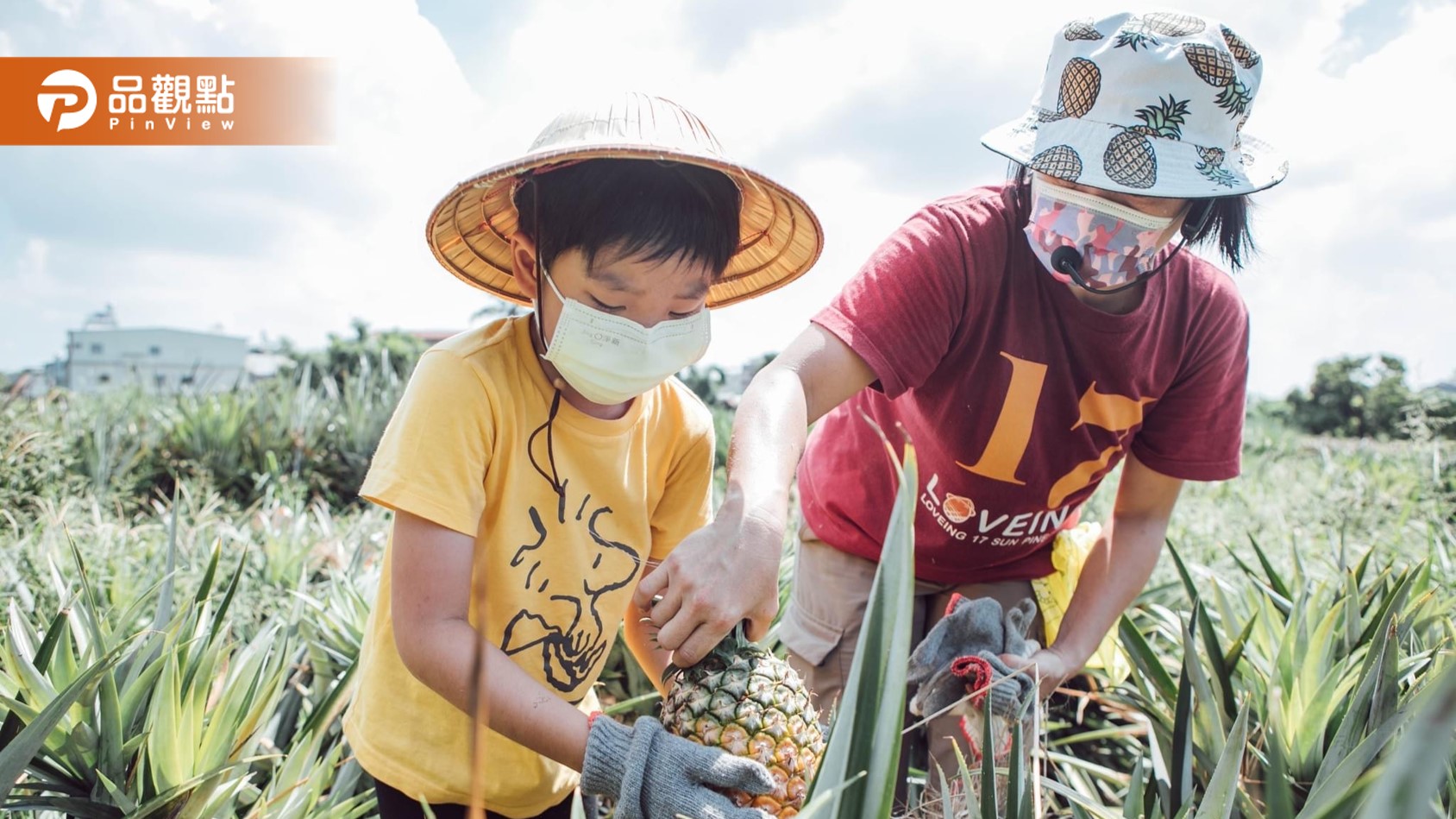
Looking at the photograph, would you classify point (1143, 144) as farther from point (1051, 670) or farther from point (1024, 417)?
point (1051, 670)

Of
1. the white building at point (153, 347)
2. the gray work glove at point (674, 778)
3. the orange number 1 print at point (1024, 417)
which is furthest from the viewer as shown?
the white building at point (153, 347)

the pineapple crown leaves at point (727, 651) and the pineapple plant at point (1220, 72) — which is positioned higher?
the pineapple plant at point (1220, 72)

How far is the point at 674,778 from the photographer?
1073mm

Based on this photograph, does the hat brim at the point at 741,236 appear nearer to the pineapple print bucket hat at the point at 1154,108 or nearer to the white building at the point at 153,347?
the pineapple print bucket hat at the point at 1154,108

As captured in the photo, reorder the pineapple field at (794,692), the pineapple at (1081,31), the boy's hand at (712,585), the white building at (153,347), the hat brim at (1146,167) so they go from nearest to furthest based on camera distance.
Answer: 1. the pineapple field at (794,692)
2. the boy's hand at (712,585)
3. the hat brim at (1146,167)
4. the pineapple at (1081,31)
5. the white building at (153,347)

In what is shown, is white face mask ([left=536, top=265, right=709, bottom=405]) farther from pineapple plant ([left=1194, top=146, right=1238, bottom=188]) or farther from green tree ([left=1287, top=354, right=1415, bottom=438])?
green tree ([left=1287, top=354, right=1415, bottom=438])

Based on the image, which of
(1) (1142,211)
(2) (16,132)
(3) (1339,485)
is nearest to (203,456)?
(2) (16,132)

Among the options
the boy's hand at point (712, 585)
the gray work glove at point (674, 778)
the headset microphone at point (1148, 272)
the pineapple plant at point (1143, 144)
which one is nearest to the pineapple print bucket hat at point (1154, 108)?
the pineapple plant at point (1143, 144)

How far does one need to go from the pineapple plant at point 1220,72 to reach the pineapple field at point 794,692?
1.04 meters

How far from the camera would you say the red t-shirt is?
179 centimetres

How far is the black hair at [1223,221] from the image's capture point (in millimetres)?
1855

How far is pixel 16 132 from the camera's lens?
5.20 meters

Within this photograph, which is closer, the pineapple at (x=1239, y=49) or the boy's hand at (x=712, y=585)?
the boy's hand at (x=712, y=585)

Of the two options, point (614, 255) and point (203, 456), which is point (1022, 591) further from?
point (203, 456)
